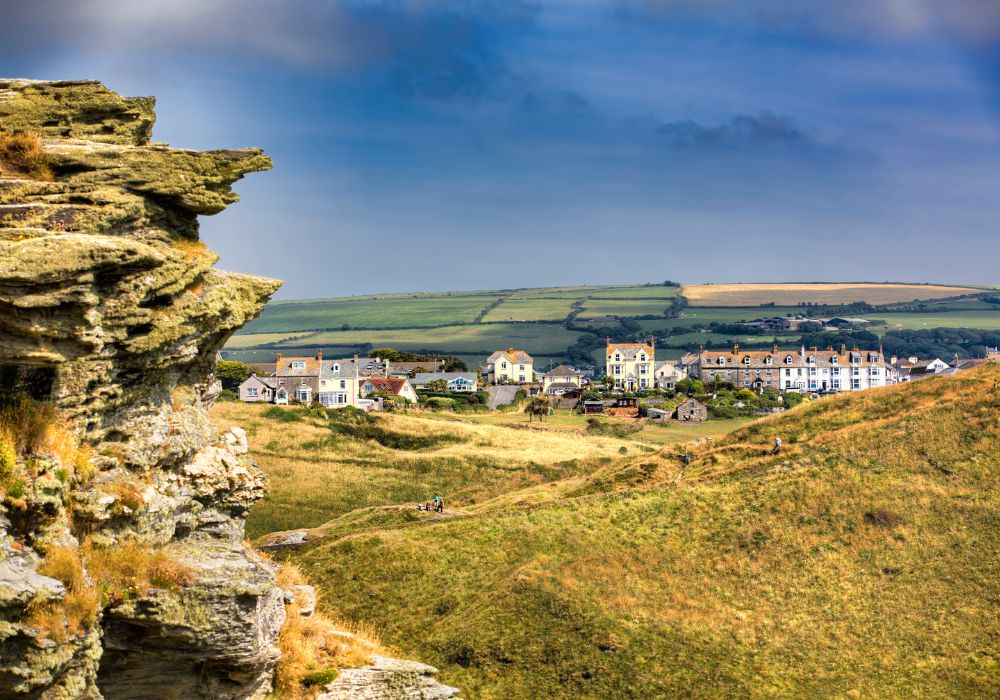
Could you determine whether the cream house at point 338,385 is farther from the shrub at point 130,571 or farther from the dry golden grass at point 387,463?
the shrub at point 130,571

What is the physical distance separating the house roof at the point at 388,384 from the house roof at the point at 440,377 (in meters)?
13.8

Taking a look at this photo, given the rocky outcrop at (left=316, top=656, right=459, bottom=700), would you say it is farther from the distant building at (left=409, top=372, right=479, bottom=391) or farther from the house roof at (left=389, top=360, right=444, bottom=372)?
the house roof at (left=389, top=360, right=444, bottom=372)

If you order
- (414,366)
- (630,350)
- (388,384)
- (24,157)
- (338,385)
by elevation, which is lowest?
(388,384)

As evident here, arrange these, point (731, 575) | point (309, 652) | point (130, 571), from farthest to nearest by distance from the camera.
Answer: point (731, 575), point (309, 652), point (130, 571)

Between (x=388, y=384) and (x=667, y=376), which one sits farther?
(x=667, y=376)

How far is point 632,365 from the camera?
17850 centimetres

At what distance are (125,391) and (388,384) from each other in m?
111

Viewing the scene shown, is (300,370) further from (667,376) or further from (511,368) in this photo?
(667,376)

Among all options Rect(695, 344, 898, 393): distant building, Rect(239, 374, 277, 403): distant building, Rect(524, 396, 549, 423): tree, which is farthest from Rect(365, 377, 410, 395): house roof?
Rect(695, 344, 898, 393): distant building

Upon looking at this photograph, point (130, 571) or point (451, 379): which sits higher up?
point (130, 571)

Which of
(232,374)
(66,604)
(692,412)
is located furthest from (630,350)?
(66,604)

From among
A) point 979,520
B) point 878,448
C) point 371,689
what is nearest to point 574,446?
point 878,448

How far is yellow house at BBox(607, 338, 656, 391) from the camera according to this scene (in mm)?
177750

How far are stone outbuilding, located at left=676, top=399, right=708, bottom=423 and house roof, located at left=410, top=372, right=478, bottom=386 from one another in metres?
37.7
